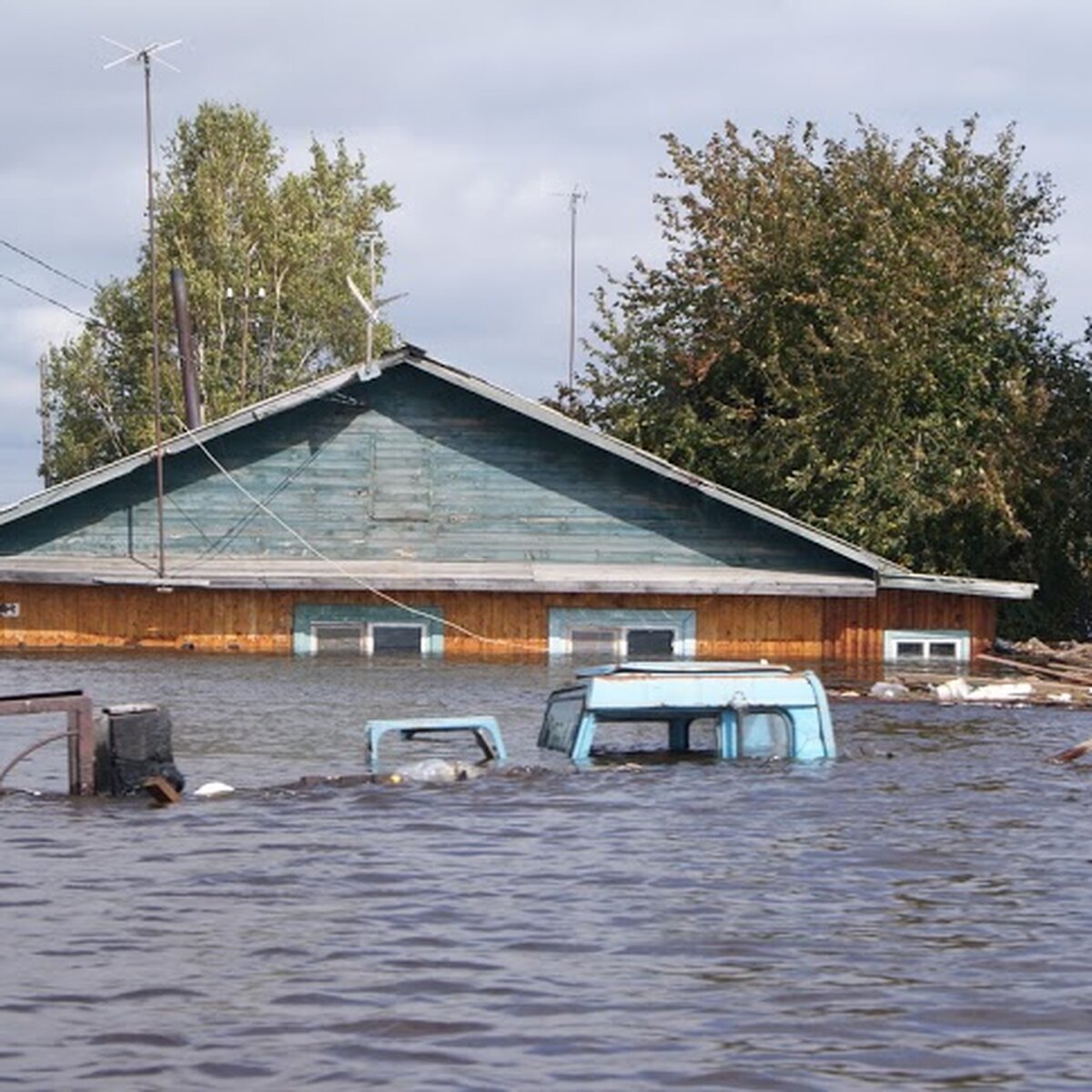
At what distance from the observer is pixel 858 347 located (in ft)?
128

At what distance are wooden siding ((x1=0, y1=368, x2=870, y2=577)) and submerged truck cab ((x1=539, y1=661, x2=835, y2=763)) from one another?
15032mm

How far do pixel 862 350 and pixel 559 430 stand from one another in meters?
7.13

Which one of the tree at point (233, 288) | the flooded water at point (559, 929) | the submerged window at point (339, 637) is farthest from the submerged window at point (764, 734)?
the tree at point (233, 288)

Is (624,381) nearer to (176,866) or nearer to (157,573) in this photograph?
A: (157,573)

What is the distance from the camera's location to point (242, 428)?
35.3 m

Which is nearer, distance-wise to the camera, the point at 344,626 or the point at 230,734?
the point at 230,734

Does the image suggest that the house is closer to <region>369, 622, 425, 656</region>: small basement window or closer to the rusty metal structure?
<region>369, 622, 425, 656</region>: small basement window

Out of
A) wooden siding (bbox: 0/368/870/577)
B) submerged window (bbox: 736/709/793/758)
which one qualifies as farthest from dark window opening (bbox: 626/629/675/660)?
submerged window (bbox: 736/709/793/758)

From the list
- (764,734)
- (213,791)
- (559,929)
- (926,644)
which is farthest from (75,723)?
(926,644)

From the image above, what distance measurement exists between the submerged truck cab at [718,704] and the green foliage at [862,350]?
18.8 m

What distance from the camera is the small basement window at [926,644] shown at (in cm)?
3528

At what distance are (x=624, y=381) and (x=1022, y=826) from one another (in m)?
29.5

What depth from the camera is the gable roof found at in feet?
111

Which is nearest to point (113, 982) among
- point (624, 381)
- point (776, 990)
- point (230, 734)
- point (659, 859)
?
point (776, 990)
